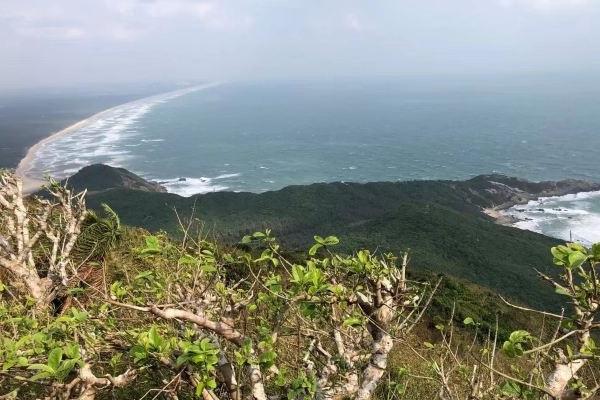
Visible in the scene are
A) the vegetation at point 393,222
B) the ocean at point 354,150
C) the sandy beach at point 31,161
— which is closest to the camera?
the vegetation at point 393,222

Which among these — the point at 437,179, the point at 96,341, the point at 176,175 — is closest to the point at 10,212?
the point at 96,341

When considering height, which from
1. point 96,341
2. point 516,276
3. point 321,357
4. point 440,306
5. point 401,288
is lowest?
point 516,276

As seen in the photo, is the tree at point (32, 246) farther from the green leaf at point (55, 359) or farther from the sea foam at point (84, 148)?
the sea foam at point (84, 148)

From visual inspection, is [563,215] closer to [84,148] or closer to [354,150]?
[354,150]

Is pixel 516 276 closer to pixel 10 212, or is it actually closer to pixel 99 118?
pixel 10 212

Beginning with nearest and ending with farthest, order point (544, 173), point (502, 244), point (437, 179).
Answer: point (502, 244)
point (544, 173)
point (437, 179)

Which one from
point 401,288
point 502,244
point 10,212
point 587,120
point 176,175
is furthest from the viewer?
point 587,120

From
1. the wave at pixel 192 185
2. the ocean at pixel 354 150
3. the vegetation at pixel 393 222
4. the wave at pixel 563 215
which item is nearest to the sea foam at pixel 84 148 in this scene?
the ocean at pixel 354 150

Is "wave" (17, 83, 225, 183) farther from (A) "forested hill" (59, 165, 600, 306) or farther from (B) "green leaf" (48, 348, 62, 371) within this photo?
(B) "green leaf" (48, 348, 62, 371)
